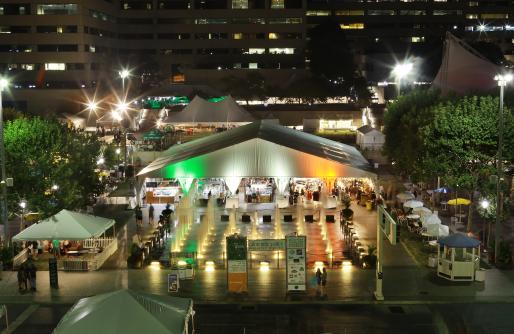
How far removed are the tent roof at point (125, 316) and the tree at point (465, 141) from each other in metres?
19.5

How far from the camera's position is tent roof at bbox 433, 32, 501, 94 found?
5209 cm

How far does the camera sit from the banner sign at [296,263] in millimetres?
24866

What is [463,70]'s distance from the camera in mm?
52562

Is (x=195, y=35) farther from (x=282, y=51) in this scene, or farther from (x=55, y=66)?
(x=55, y=66)

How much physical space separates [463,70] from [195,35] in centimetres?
6831

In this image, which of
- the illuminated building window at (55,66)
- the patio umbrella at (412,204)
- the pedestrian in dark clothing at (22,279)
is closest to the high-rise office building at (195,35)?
the illuminated building window at (55,66)

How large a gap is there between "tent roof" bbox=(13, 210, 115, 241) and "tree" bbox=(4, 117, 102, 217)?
6.54 ft

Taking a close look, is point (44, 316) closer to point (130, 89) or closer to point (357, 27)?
point (130, 89)

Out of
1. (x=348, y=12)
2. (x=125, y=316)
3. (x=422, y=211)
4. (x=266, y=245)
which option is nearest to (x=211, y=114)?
(x=422, y=211)

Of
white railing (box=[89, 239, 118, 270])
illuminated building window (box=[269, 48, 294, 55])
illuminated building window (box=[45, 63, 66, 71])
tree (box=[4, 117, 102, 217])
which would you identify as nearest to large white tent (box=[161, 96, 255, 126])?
tree (box=[4, 117, 102, 217])

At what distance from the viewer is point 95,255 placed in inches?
1164

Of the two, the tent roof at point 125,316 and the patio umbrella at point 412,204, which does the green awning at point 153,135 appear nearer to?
the patio umbrella at point 412,204

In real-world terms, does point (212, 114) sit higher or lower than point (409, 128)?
higher

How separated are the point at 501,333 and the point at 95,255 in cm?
1582
